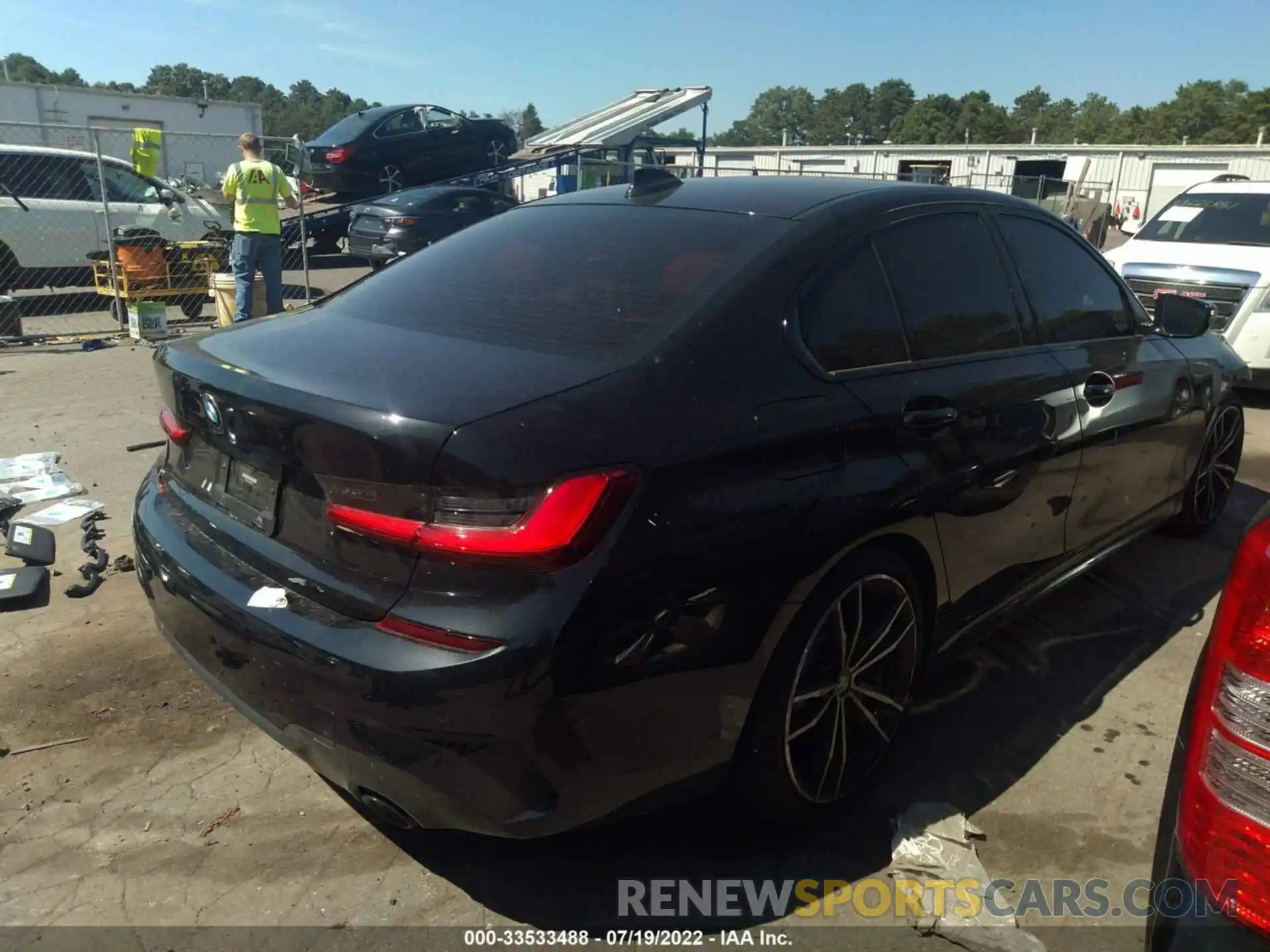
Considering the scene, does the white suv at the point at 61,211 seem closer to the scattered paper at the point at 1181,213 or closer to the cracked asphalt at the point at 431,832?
the cracked asphalt at the point at 431,832

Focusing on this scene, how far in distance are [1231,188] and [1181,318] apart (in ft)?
23.0

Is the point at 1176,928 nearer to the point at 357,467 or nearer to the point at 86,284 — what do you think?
the point at 357,467

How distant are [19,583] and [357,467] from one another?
9.17ft

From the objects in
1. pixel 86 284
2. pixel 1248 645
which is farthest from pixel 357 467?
pixel 86 284

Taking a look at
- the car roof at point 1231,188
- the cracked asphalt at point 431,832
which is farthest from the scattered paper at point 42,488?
the car roof at point 1231,188

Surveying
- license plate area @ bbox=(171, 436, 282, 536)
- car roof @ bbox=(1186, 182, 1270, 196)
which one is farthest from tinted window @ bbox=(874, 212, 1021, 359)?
car roof @ bbox=(1186, 182, 1270, 196)

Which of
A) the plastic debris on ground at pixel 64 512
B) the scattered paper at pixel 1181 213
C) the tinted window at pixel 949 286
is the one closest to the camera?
the tinted window at pixel 949 286

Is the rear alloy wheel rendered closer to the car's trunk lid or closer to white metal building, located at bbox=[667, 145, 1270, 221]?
white metal building, located at bbox=[667, 145, 1270, 221]

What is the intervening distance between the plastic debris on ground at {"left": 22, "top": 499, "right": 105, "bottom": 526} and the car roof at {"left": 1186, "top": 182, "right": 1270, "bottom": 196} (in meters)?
10.5

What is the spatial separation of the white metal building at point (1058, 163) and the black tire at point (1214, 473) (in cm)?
2290

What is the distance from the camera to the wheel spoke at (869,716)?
8.79 feet

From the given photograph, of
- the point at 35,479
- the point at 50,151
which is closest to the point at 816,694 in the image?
the point at 35,479

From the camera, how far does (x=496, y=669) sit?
1893mm

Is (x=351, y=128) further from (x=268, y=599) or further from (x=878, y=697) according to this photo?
(x=878, y=697)
